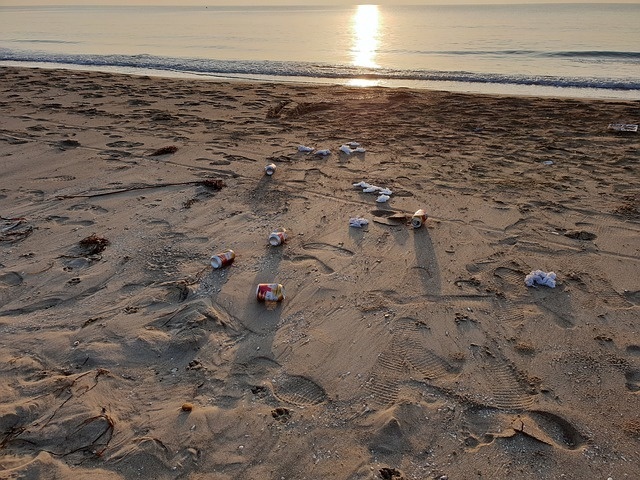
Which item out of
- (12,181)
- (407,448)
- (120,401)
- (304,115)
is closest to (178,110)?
(304,115)

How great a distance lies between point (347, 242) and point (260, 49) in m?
20.8

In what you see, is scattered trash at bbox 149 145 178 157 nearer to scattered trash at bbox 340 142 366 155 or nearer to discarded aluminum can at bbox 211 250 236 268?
scattered trash at bbox 340 142 366 155

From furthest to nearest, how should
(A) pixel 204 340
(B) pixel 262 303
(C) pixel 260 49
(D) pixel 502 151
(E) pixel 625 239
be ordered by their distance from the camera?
(C) pixel 260 49
(D) pixel 502 151
(E) pixel 625 239
(B) pixel 262 303
(A) pixel 204 340

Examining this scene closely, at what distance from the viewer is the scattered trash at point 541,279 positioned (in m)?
3.84

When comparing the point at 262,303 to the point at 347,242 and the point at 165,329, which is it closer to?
the point at 165,329

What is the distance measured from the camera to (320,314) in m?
3.58

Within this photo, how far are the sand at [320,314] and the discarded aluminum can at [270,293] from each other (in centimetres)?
7

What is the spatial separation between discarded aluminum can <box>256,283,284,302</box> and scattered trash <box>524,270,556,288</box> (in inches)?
79.4

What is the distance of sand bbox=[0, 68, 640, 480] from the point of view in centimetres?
256

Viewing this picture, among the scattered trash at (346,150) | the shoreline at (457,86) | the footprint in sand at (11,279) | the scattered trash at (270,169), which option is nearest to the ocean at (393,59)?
the shoreline at (457,86)

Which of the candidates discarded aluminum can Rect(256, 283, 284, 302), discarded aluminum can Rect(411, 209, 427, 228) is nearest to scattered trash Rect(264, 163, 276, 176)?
discarded aluminum can Rect(411, 209, 427, 228)

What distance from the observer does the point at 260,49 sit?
2294 centimetres

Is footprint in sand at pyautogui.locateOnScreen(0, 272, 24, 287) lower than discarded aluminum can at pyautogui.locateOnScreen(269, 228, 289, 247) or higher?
lower

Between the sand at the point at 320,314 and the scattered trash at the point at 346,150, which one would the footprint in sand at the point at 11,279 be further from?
the scattered trash at the point at 346,150
